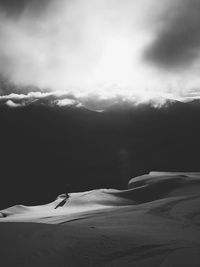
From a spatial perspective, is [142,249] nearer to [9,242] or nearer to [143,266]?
[143,266]

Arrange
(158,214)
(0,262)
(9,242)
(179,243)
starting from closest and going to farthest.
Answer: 1. (0,262)
2. (9,242)
3. (179,243)
4. (158,214)

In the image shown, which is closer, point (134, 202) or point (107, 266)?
point (107, 266)

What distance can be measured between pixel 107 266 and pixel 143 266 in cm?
44

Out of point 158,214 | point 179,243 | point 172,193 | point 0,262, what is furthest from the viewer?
point 172,193

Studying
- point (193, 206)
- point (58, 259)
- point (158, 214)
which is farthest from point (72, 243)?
point (193, 206)

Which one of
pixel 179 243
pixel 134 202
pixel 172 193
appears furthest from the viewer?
pixel 134 202

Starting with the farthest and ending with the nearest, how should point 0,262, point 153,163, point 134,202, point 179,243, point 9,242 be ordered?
point 153,163 < point 134,202 < point 179,243 < point 9,242 < point 0,262

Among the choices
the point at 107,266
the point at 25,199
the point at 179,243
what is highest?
the point at 107,266

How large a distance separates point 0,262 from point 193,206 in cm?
685

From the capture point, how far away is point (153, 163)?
193000 millimetres

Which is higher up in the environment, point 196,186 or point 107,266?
point 107,266

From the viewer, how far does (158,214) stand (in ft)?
28.3

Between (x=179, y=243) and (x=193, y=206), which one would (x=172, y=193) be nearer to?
(x=193, y=206)

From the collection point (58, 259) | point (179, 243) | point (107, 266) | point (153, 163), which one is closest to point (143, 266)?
point (107, 266)
